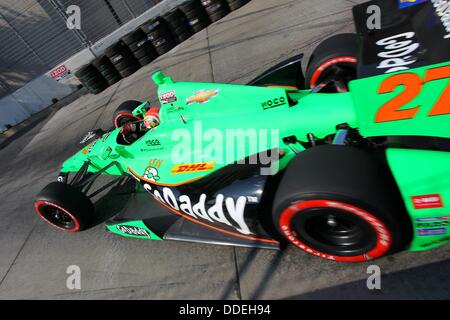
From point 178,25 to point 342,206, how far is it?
28.8 ft

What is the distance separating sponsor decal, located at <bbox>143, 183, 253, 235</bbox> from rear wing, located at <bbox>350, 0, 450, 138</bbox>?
1266mm

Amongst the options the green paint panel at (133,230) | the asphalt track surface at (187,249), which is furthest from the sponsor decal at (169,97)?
the asphalt track surface at (187,249)

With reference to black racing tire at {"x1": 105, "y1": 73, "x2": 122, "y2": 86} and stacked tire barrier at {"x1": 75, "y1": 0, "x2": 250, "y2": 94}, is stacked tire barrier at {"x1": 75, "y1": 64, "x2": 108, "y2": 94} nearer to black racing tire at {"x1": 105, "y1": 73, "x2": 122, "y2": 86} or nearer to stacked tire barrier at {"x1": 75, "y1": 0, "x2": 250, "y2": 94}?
stacked tire barrier at {"x1": 75, "y1": 0, "x2": 250, "y2": 94}

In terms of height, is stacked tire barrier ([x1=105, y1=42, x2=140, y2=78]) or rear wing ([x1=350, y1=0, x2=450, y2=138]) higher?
rear wing ([x1=350, y1=0, x2=450, y2=138])

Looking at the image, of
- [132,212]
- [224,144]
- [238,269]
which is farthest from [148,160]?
[238,269]

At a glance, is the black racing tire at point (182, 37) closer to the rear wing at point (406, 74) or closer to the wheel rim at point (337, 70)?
the wheel rim at point (337, 70)

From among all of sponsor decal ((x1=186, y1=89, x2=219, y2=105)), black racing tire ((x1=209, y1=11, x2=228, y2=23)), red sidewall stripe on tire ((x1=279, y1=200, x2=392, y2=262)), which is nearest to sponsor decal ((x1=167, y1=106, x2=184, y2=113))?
sponsor decal ((x1=186, y1=89, x2=219, y2=105))

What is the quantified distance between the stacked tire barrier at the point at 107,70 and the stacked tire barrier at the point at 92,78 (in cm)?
10

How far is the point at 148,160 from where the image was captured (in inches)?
163

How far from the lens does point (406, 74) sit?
2.66 meters

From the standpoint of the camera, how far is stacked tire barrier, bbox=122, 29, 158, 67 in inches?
377

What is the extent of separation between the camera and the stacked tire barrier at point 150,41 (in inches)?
379

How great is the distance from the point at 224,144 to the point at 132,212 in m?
1.51
